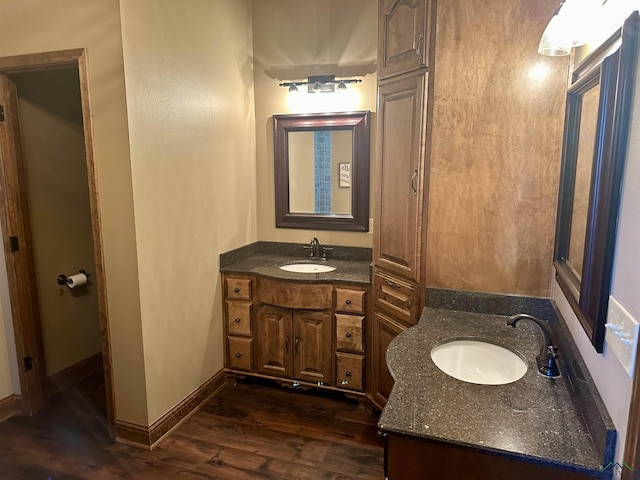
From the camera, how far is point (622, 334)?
0.95 metres

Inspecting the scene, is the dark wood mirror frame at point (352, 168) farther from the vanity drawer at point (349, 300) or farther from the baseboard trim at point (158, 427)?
the baseboard trim at point (158, 427)

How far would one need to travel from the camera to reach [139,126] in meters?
2.25

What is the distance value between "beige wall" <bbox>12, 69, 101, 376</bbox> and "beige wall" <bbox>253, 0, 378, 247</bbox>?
1.33m

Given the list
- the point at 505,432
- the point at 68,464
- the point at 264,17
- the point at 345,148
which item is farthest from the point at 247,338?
the point at 264,17

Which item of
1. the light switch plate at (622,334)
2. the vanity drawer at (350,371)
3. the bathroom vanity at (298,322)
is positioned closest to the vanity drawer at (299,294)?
the bathroom vanity at (298,322)

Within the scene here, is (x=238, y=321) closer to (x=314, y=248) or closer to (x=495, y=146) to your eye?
(x=314, y=248)

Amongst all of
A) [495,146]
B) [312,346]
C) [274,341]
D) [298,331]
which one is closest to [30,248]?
[274,341]

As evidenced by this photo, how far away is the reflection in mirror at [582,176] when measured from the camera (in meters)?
1.36

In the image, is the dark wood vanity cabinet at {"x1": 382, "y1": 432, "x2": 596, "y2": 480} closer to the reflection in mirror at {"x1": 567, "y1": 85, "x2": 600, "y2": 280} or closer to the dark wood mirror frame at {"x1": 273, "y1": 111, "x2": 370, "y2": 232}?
the reflection in mirror at {"x1": 567, "y1": 85, "x2": 600, "y2": 280}

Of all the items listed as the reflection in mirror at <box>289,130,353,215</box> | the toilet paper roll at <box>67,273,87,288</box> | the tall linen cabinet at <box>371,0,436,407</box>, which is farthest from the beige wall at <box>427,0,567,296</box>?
the toilet paper roll at <box>67,273,87,288</box>

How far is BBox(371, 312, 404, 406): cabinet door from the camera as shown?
8.48 feet

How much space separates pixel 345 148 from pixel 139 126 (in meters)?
1.52

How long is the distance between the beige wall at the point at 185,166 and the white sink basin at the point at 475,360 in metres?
1.59

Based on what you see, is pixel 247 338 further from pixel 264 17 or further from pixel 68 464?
pixel 264 17
